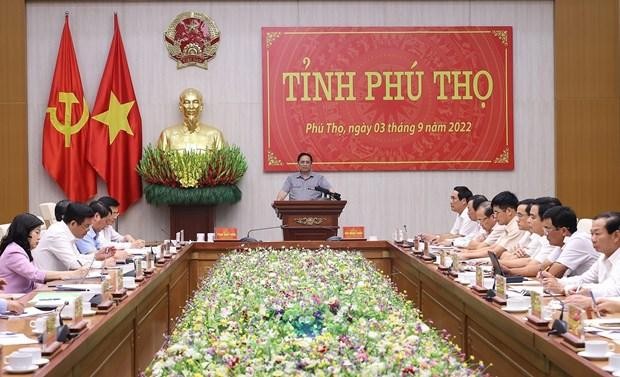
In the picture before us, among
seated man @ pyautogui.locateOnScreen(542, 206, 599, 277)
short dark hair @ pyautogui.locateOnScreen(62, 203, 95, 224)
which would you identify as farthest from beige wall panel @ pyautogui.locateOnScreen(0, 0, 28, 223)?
seated man @ pyautogui.locateOnScreen(542, 206, 599, 277)

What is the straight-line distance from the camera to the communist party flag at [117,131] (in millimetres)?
10055

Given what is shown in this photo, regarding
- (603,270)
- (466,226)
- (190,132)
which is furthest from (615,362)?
Answer: (190,132)

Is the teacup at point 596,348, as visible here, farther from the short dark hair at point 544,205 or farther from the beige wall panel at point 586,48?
the beige wall panel at point 586,48

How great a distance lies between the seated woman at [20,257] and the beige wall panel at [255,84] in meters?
5.28

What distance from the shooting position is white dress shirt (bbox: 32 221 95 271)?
5707 millimetres

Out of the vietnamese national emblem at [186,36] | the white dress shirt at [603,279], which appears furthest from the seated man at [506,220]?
the vietnamese national emblem at [186,36]

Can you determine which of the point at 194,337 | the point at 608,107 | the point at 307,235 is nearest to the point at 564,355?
the point at 194,337

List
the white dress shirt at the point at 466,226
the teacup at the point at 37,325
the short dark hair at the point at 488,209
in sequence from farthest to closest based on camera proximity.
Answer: the white dress shirt at the point at 466,226 < the short dark hair at the point at 488,209 < the teacup at the point at 37,325

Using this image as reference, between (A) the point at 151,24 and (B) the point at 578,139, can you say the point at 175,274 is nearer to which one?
(A) the point at 151,24

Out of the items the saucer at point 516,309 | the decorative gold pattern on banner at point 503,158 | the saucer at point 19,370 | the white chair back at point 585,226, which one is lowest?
the saucer at point 19,370

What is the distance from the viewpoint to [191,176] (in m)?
9.18

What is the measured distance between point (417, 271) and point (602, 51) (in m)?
5.43

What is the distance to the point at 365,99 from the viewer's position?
1023 centimetres

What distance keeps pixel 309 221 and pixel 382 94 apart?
2.62 metres
